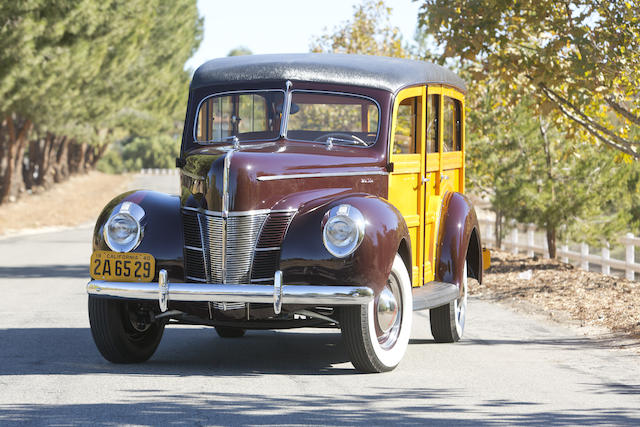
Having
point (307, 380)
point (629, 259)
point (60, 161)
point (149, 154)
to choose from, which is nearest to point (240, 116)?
point (307, 380)

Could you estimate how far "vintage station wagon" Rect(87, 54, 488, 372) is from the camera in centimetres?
731

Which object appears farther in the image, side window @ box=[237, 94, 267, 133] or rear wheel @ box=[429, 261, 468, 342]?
rear wheel @ box=[429, 261, 468, 342]

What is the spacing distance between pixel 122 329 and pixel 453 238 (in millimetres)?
3105

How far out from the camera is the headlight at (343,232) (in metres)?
7.25

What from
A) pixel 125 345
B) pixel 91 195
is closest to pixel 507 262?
pixel 125 345

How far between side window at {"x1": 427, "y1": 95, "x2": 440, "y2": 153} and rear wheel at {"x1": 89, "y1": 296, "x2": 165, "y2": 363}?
2935 mm

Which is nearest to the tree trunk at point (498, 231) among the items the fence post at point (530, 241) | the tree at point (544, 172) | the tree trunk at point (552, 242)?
the fence post at point (530, 241)

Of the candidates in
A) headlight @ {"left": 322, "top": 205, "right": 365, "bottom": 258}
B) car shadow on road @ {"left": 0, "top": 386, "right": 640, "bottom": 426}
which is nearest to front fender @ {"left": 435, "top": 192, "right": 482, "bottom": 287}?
headlight @ {"left": 322, "top": 205, "right": 365, "bottom": 258}

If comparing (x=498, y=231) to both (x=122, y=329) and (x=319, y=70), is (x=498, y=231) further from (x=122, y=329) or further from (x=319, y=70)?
(x=122, y=329)

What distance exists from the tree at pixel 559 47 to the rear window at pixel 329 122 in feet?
15.5

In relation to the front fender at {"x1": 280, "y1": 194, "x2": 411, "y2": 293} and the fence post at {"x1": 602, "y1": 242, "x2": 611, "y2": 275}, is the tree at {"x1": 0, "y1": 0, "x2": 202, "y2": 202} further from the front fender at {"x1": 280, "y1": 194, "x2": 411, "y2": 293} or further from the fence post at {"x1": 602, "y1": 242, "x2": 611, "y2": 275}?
the front fender at {"x1": 280, "y1": 194, "x2": 411, "y2": 293}

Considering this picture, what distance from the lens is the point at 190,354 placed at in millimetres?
8695

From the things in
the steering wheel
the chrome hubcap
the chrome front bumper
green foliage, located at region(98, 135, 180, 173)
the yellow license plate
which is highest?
green foliage, located at region(98, 135, 180, 173)

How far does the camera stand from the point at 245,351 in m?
8.92
